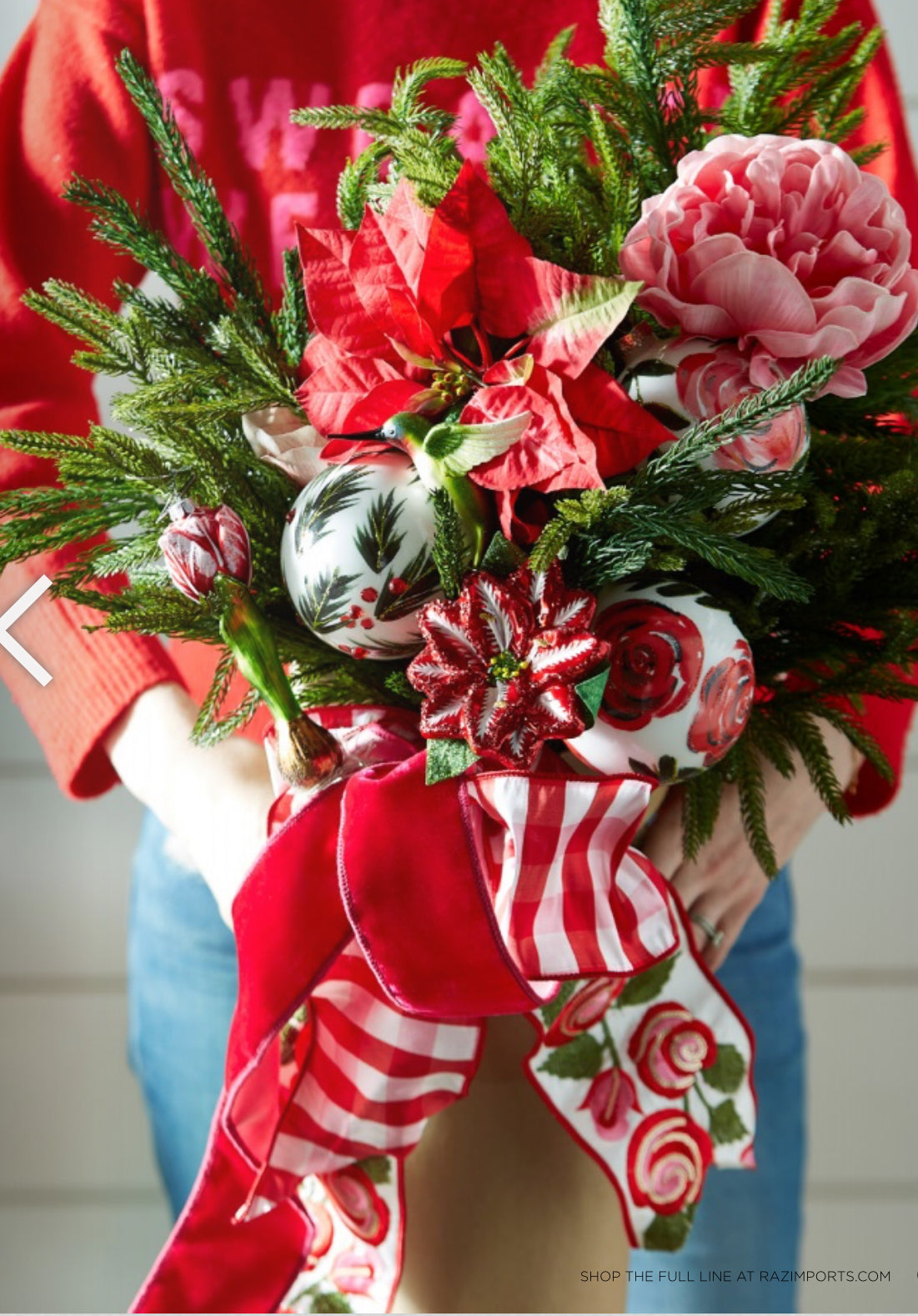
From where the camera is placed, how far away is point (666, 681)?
0.37 m

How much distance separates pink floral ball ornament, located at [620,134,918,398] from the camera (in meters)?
0.36

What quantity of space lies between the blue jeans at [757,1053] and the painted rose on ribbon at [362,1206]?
27 centimetres

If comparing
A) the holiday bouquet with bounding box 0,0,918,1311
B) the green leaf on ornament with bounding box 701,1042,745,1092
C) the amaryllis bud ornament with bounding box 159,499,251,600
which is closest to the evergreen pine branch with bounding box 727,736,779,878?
the holiday bouquet with bounding box 0,0,918,1311

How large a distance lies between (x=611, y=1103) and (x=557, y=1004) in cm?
6

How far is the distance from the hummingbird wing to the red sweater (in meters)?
0.29

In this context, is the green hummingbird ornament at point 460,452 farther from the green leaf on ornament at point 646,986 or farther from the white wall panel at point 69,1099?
the white wall panel at point 69,1099

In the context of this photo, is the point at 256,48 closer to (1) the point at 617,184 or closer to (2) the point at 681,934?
(1) the point at 617,184

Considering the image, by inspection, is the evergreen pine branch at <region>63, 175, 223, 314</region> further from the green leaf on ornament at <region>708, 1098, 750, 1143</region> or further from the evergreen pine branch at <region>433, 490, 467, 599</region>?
the green leaf on ornament at <region>708, 1098, 750, 1143</region>

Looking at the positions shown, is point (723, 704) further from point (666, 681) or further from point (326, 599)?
point (326, 599)

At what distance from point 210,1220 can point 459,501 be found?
338mm

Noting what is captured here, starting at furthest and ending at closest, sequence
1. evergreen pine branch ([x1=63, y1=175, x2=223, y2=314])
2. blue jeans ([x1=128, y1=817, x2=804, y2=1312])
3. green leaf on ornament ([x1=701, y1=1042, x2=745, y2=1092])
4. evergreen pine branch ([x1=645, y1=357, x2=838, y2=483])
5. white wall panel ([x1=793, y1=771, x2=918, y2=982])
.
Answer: white wall panel ([x1=793, y1=771, x2=918, y2=982]), blue jeans ([x1=128, y1=817, x2=804, y2=1312]), green leaf on ornament ([x1=701, y1=1042, x2=745, y2=1092]), evergreen pine branch ([x1=63, y1=175, x2=223, y2=314]), evergreen pine branch ([x1=645, y1=357, x2=838, y2=483])

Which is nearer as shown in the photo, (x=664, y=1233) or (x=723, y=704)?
(x=723, y=704)

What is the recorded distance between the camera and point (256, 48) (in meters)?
0.66

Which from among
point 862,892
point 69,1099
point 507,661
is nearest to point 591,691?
point 507,661
